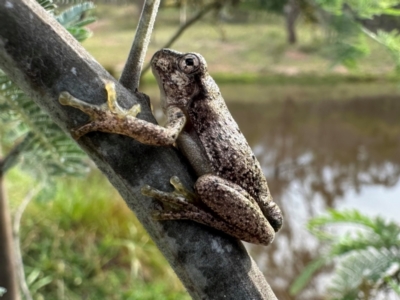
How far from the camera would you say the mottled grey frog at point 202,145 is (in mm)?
524

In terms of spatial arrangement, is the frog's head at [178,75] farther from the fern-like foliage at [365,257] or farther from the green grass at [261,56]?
the green grass at [261,56]

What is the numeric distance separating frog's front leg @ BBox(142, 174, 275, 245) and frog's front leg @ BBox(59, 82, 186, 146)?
2.9 inches

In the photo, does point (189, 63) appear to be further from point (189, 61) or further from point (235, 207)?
point (235, 207)

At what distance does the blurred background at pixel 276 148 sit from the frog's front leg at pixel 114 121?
1.08 ft

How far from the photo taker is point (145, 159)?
1.70ft

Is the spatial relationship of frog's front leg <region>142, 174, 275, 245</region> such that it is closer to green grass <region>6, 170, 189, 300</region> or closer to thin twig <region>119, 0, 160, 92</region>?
thin twig <region>119, 0, 160, 92</region>

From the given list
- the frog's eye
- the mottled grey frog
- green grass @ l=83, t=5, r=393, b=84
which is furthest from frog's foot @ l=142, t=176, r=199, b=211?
green grass @ l=83, t=5, r=393, b=84

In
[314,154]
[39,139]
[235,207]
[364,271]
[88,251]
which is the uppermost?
[39,139]

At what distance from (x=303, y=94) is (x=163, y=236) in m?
6.46

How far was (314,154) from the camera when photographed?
4.77 metres

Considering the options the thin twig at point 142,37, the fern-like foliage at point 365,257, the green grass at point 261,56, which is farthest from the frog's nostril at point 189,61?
the green grass at point 261,56

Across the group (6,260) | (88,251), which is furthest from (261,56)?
(6,260)

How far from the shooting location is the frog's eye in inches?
38.7

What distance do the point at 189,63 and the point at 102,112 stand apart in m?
0.54
